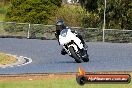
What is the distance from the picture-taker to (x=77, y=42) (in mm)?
18672

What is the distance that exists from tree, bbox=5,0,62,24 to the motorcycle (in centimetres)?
2193

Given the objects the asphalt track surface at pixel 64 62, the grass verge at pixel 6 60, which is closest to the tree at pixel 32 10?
the asphalt track surface at pixel 64 62

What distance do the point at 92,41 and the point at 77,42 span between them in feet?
52.0

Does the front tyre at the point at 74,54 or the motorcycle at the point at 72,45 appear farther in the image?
the front tyre at the point at 74,54

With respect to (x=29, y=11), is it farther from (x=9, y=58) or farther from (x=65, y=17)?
(x=9, y=58)

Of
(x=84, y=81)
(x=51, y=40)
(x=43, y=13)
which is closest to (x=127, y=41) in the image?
(x=51, y=40)

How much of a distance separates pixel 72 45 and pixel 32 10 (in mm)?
23588

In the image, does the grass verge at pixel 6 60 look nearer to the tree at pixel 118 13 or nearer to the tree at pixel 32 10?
the tree at pixel 118 13

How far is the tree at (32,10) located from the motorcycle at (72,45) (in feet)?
71.9

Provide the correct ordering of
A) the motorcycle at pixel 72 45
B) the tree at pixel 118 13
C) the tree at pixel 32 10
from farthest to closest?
the tree at pixel 32 10 → the tree at pixel 118 13 → the motorcycle at pixel 72 45

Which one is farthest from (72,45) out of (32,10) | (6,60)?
(32,10)

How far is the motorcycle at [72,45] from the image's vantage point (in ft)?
59.7

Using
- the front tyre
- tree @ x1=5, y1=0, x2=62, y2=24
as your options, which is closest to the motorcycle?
the front tyre

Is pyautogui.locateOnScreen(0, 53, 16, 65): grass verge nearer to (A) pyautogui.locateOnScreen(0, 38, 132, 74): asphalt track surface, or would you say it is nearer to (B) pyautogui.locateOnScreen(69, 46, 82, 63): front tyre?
(A) pyautogui.locateOnScreen(0, 38, 132, 74): asphalt track surface
